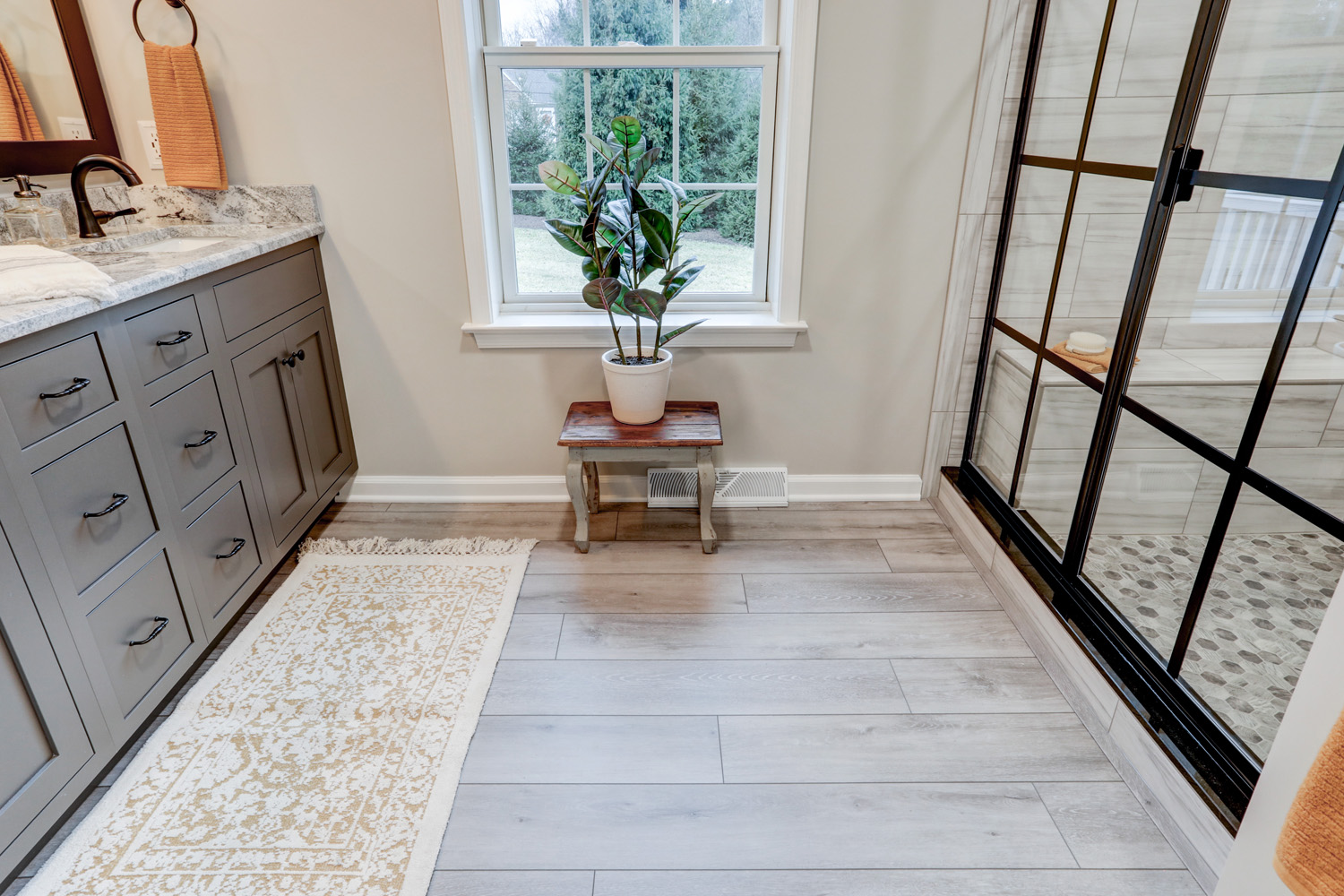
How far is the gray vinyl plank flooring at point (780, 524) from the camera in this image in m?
2.47

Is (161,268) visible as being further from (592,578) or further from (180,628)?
(592,578)

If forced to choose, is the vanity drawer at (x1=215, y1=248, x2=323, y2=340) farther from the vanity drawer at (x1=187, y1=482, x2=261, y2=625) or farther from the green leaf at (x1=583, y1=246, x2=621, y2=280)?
the green leaf at (x1=583, y1=246, x2=621, y2=280)

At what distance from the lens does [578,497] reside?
230 cm

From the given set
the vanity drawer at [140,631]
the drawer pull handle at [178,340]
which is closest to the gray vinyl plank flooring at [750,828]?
the vanity drawer at [140,631]

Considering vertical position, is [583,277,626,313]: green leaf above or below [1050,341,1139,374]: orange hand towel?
above

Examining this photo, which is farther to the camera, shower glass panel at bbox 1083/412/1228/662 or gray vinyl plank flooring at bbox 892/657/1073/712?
gray vinyl plank flooring at bbox 892/657/1073/712

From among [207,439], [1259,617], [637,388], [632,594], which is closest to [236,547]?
[207,439]

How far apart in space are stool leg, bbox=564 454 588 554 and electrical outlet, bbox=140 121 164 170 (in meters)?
1.48

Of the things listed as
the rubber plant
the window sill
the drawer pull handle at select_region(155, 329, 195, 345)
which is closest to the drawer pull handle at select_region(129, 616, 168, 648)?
the drawer pull handle at select_region(155, 329, 195, 345)

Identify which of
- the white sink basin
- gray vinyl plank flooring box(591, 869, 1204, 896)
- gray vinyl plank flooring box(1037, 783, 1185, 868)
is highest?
the white sink basin

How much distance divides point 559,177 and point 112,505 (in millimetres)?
1324

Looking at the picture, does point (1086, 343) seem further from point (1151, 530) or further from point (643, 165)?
point (643, 165)

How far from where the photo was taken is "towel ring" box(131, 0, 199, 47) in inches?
80.8

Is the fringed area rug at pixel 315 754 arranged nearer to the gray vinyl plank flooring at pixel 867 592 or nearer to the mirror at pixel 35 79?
the gray vinyl plank flooring at pixel 867 592
